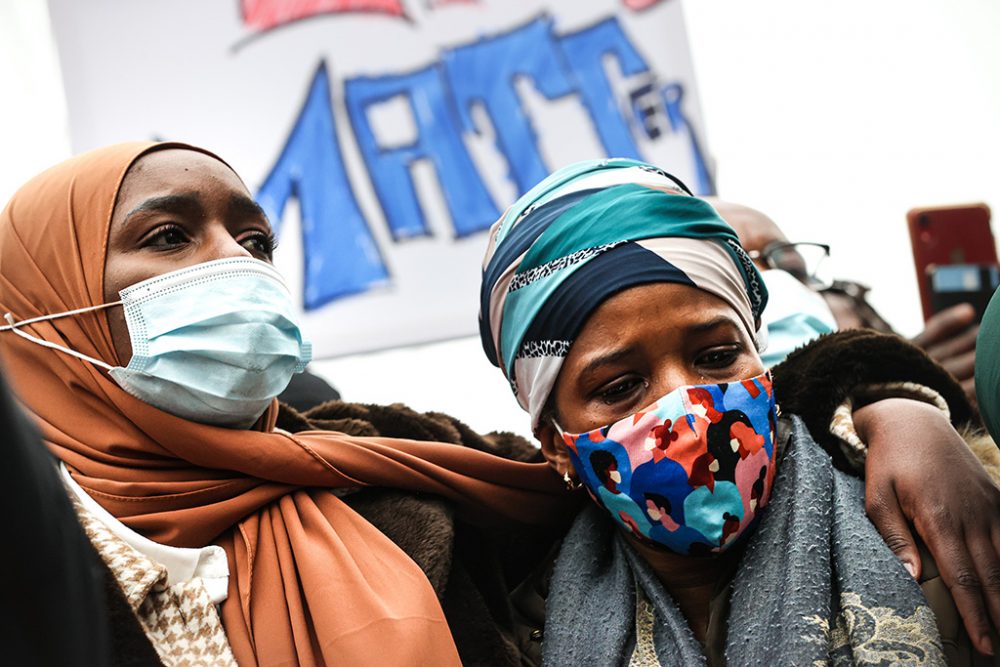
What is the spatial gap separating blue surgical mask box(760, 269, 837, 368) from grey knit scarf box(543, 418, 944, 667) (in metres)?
0.57

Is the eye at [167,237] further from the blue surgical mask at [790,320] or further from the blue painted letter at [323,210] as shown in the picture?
the blue painted letter at [323,210]

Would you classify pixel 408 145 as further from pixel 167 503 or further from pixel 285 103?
pixel 167 503

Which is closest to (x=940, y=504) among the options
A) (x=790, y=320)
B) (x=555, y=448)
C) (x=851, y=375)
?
(x=851, y=375)

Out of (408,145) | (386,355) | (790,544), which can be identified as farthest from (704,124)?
(790,544)

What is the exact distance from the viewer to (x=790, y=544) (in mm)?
1829

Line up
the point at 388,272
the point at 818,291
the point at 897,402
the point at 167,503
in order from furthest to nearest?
the point at 388,272 < the point at 818,291 < the point at 897,402 < the point at 167,503

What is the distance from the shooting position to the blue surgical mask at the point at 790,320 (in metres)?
2.64

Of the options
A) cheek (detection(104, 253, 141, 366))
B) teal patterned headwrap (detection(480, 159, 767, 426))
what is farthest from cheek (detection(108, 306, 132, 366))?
teal patterned headwrap (detection(480, 159, 767, 426))

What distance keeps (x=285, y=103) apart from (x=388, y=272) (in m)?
0.77

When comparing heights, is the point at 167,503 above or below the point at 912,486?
above

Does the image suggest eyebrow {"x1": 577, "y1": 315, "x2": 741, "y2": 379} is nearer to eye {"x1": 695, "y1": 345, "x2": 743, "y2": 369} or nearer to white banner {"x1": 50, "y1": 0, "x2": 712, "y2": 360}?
eye {"x1": 695, "y1": 345, "x2": 743, "y2": 369}

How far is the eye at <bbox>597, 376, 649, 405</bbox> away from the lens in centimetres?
197

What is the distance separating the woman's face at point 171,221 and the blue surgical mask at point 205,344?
3 cm

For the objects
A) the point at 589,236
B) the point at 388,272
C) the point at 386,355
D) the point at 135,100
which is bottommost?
the point at 386,355
